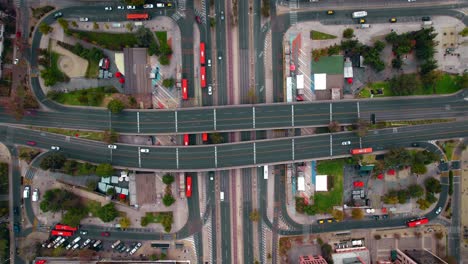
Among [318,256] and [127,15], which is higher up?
[127,15]

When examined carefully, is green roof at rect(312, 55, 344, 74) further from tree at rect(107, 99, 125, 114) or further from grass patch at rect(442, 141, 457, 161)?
tree at rect(107, 99, 125, 114)

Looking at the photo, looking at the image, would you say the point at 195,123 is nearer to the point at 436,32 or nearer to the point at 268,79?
the point at 268,79

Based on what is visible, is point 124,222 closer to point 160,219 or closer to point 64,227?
point 160,219

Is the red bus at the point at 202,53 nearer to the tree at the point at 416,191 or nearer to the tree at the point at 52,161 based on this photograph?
the tree at the point at 52,161

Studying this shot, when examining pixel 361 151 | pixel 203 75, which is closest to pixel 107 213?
pixel 203 75

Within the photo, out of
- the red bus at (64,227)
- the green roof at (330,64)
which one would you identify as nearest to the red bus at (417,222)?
the green roof at (330,64)

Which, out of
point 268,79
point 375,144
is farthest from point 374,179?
point 268,79
